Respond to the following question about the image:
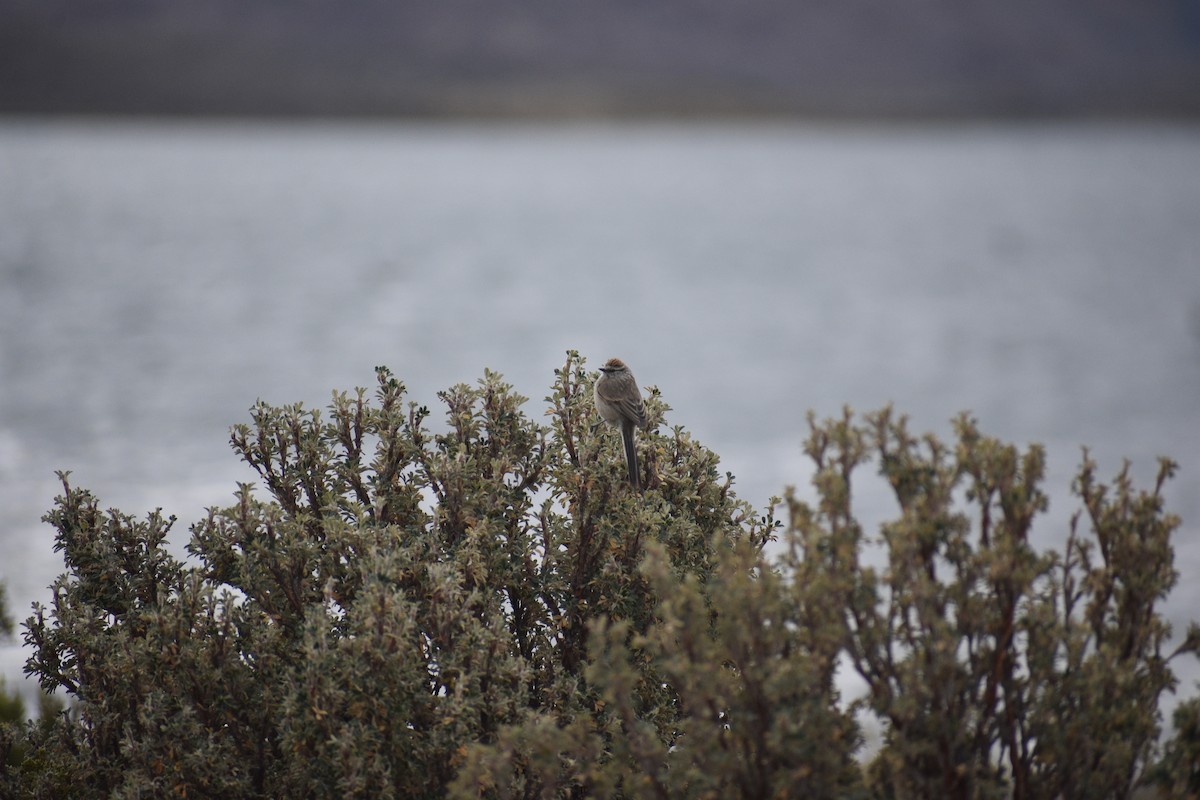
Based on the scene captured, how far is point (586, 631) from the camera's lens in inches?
208

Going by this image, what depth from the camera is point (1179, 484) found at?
19656 millimetres

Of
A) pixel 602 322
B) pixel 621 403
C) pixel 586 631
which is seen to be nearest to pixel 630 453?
pixel 621 403

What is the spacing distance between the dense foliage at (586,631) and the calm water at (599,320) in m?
5.36

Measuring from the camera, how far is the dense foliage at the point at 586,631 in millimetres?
3799

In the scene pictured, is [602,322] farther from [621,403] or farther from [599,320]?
[621,403]

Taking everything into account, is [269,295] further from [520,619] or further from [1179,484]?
[520,619]

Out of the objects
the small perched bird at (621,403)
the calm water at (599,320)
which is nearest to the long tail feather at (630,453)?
the small perched bird at (621,403)

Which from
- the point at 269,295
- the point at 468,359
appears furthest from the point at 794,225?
the point at 468,359

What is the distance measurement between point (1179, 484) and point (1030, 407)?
10291 millimetres

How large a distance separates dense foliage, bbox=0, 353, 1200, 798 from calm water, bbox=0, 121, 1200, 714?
536cm

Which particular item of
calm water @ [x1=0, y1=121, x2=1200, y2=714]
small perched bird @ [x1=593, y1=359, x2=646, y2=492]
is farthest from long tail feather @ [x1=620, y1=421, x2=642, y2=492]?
calm water @ [x1=0, y1=121, x2=1200, y2=714]

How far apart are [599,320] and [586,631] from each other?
1707 inches

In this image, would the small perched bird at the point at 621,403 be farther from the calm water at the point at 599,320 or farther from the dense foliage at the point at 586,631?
the calm water at the point at 599,320

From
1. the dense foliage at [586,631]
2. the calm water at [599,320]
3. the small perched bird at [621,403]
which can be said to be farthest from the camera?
the calm water at [599,320]
